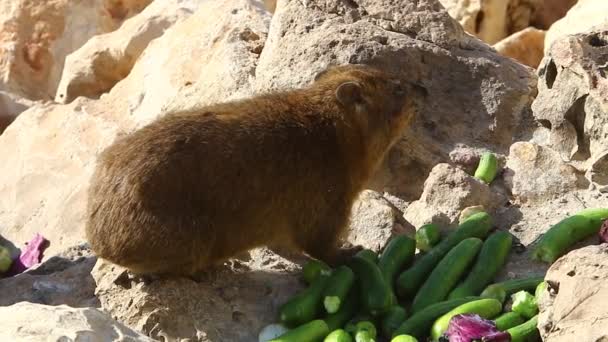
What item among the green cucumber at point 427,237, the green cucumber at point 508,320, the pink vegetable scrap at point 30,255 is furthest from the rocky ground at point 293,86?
the green cucumber at point 508,320

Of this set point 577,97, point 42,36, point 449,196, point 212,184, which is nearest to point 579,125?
point 577,97

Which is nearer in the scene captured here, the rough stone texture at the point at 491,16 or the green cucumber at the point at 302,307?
the green cucumber at the point at 302,307

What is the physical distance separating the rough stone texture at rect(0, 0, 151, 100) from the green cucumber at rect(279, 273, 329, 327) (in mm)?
6854

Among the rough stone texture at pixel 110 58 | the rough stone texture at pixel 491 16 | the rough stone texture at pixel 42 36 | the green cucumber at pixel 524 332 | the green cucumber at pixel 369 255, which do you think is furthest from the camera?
the rough stone texture at pixel 42 36

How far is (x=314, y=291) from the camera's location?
6707 millimetres

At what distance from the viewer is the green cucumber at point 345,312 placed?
6.53m

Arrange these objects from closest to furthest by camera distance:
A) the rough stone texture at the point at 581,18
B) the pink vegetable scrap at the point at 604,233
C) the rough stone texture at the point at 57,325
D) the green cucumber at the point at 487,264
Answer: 1. the rough stone texture at the point at 57,325
2. the green cucumber at the point at 487,264
3. the pink vegetable scrap at the point at 604,233
4. the rough stone texture at the point at 581,18

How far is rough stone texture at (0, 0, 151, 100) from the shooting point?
12859 millimetres

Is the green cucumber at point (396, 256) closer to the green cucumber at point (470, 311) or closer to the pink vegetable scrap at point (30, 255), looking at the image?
the green cucumber at point (470, 311)

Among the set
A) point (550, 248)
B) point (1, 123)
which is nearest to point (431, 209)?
point (550, 248)

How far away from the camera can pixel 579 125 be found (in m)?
7.89

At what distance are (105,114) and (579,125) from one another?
4228 mm

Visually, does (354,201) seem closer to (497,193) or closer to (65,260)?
(497,193)

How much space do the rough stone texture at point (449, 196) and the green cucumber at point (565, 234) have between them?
2.16 feet
